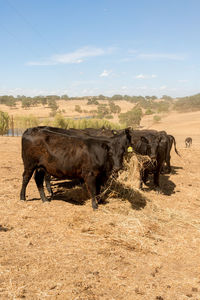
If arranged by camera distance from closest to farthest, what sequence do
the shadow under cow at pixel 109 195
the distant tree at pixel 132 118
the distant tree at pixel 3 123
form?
the shadow under cow at pixel 109 195 < the distant tree at pixel 3 123 < the distant tree at pixel 132 118

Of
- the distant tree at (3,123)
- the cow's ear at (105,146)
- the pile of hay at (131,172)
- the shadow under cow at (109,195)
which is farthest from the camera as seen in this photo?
the distant tree at (3,123)

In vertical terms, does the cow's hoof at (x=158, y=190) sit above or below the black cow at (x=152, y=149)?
below

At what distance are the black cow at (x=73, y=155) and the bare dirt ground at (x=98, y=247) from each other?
2.23 ft

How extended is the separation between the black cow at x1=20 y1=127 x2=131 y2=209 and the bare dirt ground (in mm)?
681

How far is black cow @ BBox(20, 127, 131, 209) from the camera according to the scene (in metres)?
5.52

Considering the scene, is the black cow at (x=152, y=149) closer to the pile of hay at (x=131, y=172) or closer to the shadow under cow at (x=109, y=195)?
the pile of hay at (x=131, y=172)

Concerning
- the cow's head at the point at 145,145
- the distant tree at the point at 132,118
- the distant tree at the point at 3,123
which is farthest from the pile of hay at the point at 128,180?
the distant tree at the point at 132,118

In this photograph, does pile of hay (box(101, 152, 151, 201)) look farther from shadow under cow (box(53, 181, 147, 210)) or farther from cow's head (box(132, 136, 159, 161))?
cow's head (box(132, 136, 159, 161))

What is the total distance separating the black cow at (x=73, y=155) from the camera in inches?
217

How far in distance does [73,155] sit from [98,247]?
2222 millimetres

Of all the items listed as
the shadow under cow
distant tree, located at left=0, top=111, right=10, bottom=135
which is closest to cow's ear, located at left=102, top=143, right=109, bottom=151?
the shadow under cow

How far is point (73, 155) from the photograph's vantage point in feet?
18.2

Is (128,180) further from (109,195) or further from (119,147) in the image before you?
(119,147)

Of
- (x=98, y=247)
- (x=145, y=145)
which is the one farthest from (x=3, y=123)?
(x=98, y=247)
